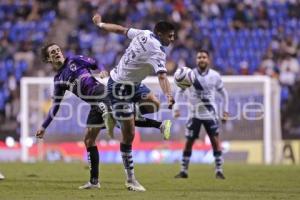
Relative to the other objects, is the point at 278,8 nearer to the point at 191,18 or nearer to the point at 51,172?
the point at 191,18

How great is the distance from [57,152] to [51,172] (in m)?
7.05

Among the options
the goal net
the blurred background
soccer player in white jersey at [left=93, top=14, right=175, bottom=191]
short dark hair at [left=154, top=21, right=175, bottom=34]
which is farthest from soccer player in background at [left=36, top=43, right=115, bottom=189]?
the blurred background

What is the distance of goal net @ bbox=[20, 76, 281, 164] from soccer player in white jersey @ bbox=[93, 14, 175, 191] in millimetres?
10297

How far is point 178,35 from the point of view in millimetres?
30125

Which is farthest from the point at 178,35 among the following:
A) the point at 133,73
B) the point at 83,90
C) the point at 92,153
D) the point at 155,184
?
the point at 133,73

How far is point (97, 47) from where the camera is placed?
30688 millimetres

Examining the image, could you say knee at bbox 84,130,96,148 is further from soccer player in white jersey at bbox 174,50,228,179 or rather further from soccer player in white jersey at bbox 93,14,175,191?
soccer player in white jersey at bbox 174,50,228,179

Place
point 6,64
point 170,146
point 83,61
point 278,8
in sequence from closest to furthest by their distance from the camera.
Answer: point 83,61 < point 170,146 < point 6,64 < point 278,8

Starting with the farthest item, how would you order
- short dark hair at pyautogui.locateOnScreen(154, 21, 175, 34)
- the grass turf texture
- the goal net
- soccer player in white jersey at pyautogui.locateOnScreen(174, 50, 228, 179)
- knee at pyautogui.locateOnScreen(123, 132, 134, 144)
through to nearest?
the goal net < soccer player in white jersey at pyautogui.locateOnScreen(174, 50, 228, 179) < knee at pyautogui.locateOnScreen(123, 132, 134, 144) < short dark hair at pyautogui.locateOnScreen(154, 21, 175, 34) < the grass turf texture

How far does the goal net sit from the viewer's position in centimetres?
2300

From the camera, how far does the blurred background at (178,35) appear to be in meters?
27.9

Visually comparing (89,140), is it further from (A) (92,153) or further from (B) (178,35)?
(B) (178,35)

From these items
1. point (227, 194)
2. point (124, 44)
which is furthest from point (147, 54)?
point (124, 44)

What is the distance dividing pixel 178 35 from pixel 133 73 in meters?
18.2
